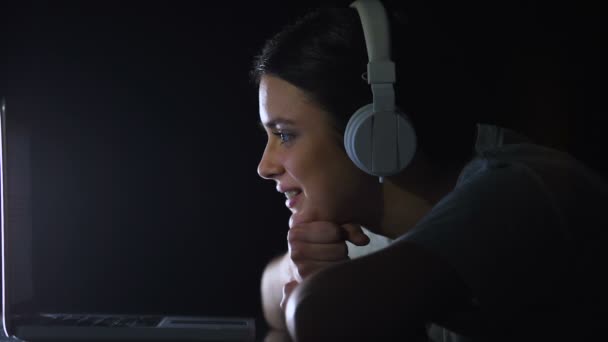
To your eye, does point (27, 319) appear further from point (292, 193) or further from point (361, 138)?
point (361, 138)

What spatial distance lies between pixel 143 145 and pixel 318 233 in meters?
0.63

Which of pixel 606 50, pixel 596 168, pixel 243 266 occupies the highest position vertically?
pixel 606 50

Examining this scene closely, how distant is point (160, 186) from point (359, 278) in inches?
37.6

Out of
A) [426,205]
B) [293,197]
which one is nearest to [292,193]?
[293,197]

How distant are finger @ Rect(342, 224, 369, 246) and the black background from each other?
0.47m

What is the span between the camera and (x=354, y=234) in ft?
3.16

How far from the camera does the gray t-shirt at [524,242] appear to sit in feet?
1.79

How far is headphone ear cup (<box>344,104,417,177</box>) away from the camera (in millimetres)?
750

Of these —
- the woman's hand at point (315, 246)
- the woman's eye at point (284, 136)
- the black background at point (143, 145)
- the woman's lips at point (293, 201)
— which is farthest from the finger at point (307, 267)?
the black background at point (143, 145)

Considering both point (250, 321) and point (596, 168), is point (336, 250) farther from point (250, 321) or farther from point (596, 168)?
point (596, 168)

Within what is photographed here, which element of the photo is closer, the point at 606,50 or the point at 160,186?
the point at 606,50

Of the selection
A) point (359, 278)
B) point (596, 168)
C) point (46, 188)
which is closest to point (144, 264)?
point (46, 188)

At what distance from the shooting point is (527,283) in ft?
1.88

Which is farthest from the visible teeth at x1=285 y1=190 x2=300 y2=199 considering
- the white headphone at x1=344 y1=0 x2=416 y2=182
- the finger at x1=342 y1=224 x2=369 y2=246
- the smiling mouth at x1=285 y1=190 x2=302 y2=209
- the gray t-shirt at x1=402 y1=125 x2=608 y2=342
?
A: the gray t-shirt at x1=402 y1=125 x2=608 y2=342
